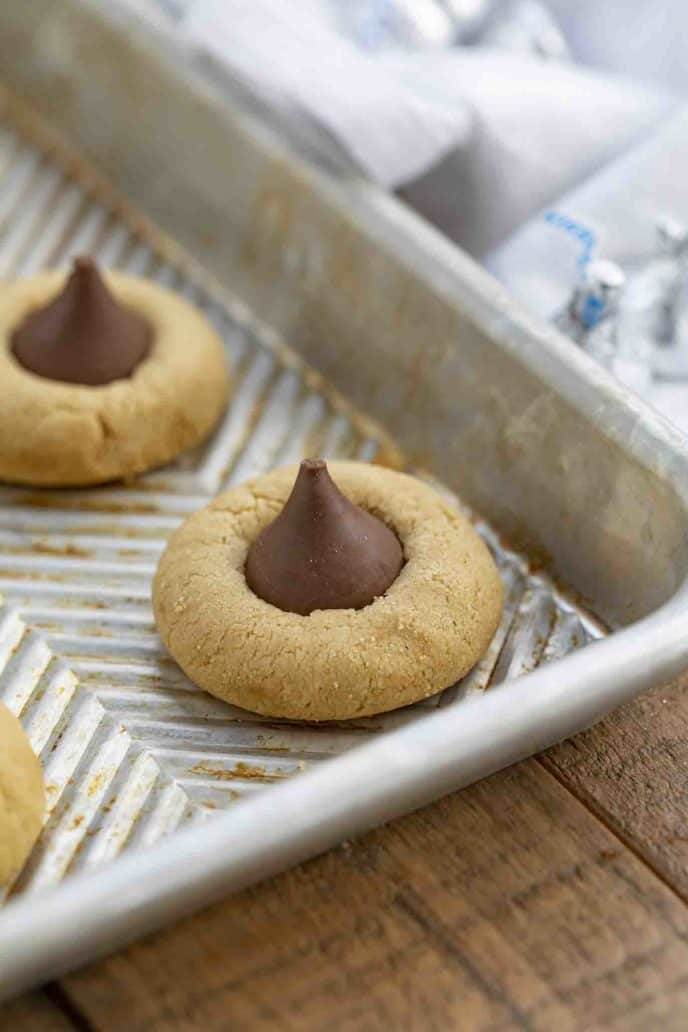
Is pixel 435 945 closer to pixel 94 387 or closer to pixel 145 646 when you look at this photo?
pixel 145 646

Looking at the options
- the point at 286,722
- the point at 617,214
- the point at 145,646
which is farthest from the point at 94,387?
the point at 617,214

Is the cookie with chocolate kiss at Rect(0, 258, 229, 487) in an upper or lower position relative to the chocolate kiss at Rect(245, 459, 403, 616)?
lower

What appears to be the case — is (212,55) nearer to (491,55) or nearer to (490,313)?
(491,55)

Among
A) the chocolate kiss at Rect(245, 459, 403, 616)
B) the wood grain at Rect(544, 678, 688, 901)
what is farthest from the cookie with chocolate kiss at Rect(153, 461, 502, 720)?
the wood grain at Rect(544, 678, 688, 901)

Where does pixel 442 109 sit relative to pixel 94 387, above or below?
above

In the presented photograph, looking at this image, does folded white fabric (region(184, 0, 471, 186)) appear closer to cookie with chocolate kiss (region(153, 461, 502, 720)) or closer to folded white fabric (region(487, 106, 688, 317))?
folded white fabric (region(487, 106, 688, 317))

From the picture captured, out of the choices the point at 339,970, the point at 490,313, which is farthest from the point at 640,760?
the point at 490,313
